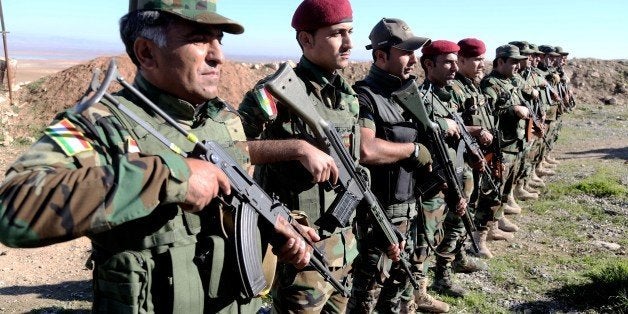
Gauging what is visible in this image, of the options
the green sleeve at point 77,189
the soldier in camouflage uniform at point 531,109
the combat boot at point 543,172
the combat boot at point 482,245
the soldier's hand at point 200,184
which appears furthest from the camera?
the combat boot at point 543,172

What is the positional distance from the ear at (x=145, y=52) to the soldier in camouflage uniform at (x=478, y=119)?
3.96m

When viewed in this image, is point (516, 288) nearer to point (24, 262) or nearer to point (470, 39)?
point (470, 39)

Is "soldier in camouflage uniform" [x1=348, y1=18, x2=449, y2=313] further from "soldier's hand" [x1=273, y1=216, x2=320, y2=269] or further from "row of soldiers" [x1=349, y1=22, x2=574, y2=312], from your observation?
"soldier's hand" [x1=273, y1=216, x2=320, y2=269]

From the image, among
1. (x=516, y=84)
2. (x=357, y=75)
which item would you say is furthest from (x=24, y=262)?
(x=357, y=75)

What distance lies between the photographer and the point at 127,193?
136 centimetres

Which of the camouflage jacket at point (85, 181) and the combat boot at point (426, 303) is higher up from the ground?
the camouflage jacket at point (85, 181)

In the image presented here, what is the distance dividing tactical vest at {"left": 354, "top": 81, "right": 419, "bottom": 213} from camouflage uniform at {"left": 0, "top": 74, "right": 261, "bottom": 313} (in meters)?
1.54

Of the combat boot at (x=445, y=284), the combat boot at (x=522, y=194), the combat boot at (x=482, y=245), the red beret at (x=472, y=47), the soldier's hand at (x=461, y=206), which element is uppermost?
→ the red beret at (x=472, y=47)

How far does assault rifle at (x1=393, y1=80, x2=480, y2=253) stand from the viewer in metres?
3.67

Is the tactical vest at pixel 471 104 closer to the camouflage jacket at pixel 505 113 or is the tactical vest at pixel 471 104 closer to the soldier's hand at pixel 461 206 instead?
the camouflage jacket at pixel 505 113

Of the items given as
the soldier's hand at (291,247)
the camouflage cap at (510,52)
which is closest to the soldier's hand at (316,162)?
the soldier's hand at (291,247)

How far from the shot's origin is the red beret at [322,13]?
284cm

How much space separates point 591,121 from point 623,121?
139 cm

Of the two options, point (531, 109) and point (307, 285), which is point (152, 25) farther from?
point (531, 109)
